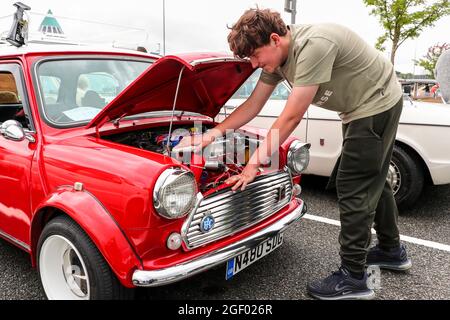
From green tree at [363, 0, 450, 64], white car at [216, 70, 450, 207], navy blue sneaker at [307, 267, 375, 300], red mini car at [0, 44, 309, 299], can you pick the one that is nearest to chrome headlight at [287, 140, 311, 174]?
red mini car at [0, 44, 309, 299]

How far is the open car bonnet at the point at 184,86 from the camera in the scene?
2.04 m

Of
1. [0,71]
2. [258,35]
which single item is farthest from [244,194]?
[0,71]

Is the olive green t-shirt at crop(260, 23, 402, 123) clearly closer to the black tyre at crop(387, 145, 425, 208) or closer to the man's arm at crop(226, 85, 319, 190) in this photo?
the man's arm at crop(226, 85, 319, 190)

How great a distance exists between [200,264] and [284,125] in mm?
818

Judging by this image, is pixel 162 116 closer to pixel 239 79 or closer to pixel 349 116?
pixel 239 79

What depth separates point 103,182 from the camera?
5.89ft

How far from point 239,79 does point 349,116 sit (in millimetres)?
813

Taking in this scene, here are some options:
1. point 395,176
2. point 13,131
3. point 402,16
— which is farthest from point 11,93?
point 402,16

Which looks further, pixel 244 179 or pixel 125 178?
pixel 244 179

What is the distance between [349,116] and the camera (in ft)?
7.08

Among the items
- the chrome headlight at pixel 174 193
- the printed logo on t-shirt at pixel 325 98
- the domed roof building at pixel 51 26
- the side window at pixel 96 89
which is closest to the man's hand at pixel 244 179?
the chrome headlight at pixel 174 193

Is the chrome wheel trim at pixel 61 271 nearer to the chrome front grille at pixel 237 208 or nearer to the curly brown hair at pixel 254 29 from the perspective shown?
the chrome front grille at pixel 237 208

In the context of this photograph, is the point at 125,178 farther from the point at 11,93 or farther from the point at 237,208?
the point at 11,93

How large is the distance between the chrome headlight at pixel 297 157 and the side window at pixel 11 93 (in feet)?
5.48
